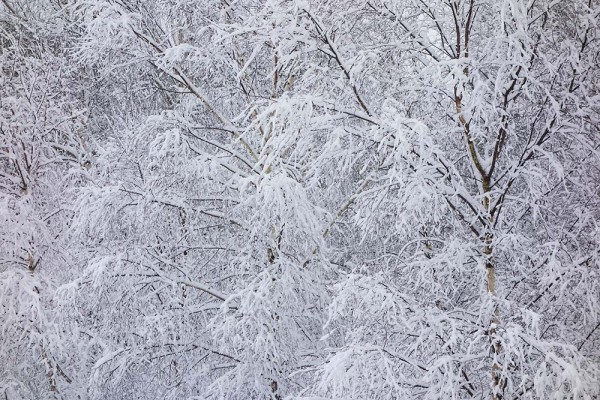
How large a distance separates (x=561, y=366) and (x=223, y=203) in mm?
3794

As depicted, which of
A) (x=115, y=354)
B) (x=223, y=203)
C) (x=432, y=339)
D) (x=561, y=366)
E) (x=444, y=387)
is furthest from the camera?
(x=223, y=203)

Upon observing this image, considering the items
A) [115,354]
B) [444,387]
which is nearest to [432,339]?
[444,387]

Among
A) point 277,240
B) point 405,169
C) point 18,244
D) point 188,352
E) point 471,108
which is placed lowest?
point 188,352

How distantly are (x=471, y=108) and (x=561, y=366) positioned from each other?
1.66 metres

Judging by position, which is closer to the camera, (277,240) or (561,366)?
(561,366)

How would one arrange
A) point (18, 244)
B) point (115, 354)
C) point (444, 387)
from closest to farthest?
point (444, 387) < point (115, 354) < point (18, 244)

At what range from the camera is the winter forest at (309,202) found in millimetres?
3758

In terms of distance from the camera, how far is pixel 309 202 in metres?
5.09

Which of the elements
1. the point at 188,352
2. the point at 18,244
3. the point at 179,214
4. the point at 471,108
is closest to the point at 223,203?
the point at 179,214

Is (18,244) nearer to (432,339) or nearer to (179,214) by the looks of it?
(179,214)

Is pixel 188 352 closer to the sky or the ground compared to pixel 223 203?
closer to the ground

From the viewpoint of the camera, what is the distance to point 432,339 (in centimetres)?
390

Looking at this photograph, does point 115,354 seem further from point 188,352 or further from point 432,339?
point 432,339

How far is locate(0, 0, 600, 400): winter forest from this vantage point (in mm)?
3758
